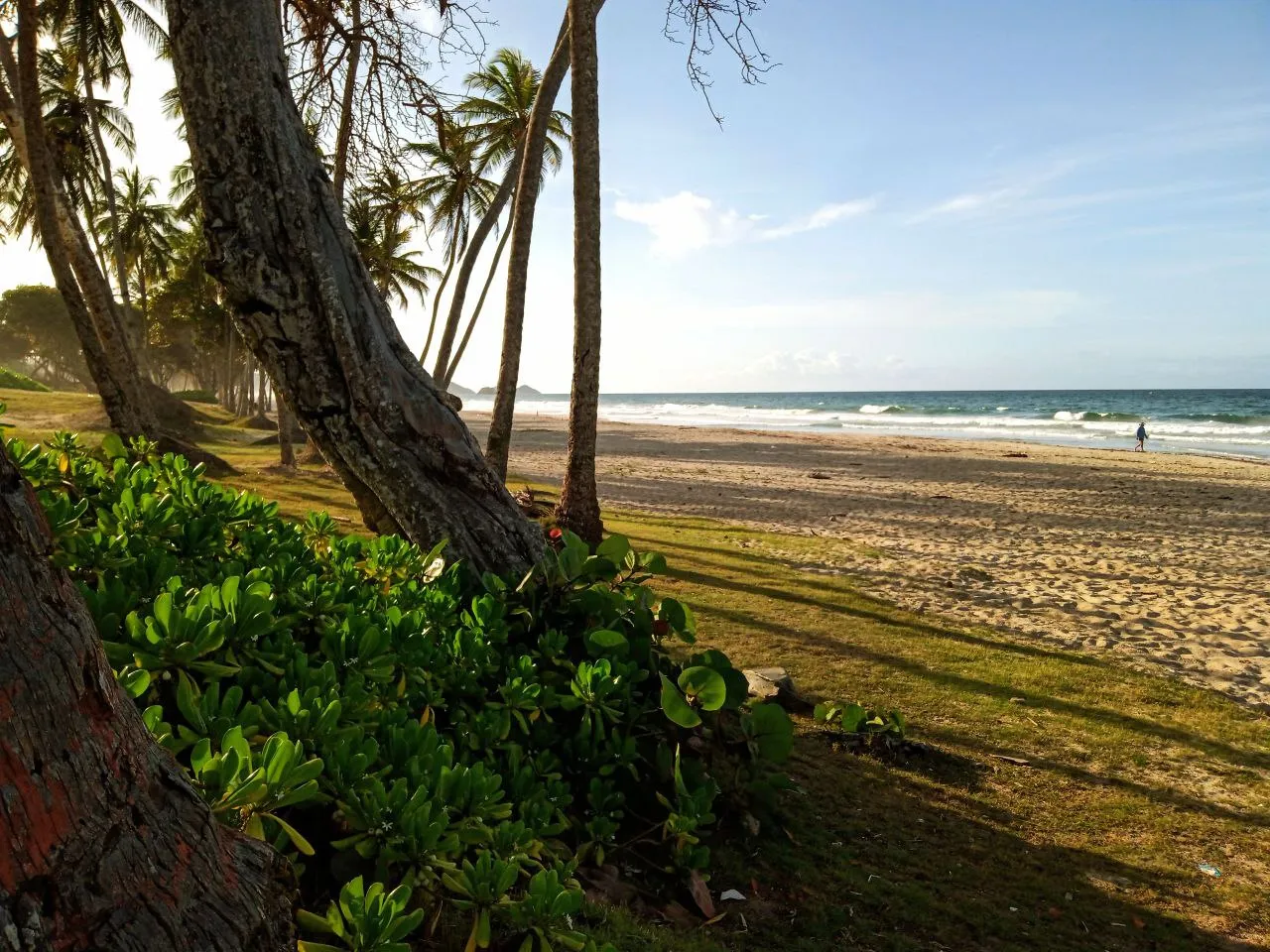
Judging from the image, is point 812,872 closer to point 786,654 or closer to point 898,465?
point 786,654

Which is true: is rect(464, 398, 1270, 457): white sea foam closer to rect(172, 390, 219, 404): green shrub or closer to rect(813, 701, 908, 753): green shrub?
rect(172, 390, 219, 404): green shrub

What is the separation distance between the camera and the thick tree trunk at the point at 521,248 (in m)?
9.19

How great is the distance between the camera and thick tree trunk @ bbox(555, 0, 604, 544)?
7211mm

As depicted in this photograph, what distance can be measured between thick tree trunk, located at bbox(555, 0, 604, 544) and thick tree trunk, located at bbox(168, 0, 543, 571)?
3963mm

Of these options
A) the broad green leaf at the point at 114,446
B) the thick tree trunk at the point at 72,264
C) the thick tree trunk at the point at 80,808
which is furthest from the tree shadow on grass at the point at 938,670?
the thick tree trunk at the point at 72,264

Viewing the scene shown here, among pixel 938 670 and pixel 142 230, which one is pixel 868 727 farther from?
pixel 142 230

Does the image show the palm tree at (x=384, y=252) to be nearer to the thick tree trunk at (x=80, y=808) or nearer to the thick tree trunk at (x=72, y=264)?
the thick tree trunk at (x=72, y=264)

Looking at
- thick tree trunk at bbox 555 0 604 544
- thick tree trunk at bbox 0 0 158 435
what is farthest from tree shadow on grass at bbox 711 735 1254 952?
thick tree trunk at bbox 0 0 158 435

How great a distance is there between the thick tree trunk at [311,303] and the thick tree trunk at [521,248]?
580cm

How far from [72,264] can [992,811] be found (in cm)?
1280

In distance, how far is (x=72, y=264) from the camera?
1045cm

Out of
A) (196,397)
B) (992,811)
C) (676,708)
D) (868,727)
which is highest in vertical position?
(196,397)

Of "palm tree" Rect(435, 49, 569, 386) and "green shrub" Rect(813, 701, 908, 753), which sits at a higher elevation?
"palm tree" Rect(435, 49, 569, 386)

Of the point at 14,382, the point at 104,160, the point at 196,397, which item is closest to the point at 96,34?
the point at 104,160
